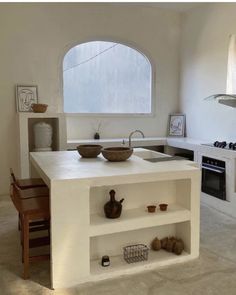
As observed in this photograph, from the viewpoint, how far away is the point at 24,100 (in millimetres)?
4980

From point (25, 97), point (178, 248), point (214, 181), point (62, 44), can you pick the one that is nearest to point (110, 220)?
point (178, 248)

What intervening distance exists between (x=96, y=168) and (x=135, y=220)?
53cm

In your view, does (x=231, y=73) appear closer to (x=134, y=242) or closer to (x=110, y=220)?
(x=134, y=242)

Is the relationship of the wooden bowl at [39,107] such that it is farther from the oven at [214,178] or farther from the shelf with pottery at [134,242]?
the shelf with pottery at [134,242]

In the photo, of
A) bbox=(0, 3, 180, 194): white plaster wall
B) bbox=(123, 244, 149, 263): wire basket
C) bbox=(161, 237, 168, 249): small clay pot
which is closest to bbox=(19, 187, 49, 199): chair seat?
bbox=(123, 244, 149, 263): wire basket

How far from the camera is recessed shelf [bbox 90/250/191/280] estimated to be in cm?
252

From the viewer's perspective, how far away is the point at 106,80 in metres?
5.62

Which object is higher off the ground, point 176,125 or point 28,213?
point 176,125

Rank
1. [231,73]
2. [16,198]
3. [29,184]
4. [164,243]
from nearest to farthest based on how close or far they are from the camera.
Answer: [16,198], [164,243], [29,184], [231,73]

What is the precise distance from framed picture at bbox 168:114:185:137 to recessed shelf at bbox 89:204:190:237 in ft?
10.3

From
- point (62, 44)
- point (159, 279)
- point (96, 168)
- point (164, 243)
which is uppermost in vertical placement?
point (62, 44)

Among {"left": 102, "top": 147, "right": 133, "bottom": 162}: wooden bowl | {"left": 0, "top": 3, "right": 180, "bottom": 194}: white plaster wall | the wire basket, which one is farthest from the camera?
{"left": 0, "top": 3, "right": 180, "bottom": 194}: white plaster wall

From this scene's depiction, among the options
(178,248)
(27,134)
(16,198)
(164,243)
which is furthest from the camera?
(27,134)

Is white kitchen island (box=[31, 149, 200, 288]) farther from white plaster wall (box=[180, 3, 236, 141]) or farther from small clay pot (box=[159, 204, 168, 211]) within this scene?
white plaster wall (box=[180, 3, 236, 141])
